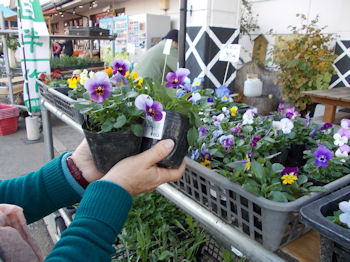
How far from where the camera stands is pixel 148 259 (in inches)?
53.7

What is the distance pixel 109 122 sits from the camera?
0.74 m

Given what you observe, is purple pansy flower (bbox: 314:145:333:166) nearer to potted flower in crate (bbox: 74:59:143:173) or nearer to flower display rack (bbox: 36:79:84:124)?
potted flower in crate (bbox: 74:59:143:173)

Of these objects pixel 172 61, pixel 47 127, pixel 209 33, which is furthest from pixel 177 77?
pixel 209 33

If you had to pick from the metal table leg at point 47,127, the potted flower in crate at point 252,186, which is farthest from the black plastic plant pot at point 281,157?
the metal table leg at point 47,127

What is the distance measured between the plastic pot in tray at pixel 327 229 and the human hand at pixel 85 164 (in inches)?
24.5

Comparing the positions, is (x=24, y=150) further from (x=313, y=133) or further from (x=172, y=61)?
(x=313, y=133)

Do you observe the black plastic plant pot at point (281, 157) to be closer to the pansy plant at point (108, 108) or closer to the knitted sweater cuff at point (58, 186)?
the pansy plant at point (108, 108)

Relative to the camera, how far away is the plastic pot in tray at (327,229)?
0.58 meters

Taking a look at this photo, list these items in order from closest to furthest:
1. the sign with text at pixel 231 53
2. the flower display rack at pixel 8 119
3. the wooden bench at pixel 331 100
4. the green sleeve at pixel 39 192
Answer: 1. the green sleeve at pixel 39 192
2. the sign with text at pixel 231 53
3. the wooden bench at pixel 331 100
4. the flower display rack at pixel 8 119

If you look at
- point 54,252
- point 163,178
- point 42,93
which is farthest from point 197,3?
point 54,252

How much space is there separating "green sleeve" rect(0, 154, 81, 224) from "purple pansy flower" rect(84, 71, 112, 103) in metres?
0.32

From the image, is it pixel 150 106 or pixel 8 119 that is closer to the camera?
pixel 150 106

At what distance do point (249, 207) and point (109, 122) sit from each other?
421 millimetres

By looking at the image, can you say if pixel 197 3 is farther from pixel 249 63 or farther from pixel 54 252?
pixel 54 252
